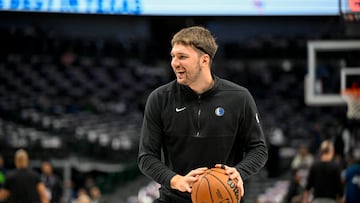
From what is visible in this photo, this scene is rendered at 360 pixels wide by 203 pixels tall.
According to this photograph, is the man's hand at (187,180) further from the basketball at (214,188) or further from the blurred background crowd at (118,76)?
the blurred background crowd at (118,76)

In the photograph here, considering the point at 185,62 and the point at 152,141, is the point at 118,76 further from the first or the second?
the point at 185,62

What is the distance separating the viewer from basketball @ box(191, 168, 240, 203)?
153 inches

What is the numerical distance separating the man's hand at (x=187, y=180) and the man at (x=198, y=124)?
0.14 metres

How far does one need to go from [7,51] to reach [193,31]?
2511cm

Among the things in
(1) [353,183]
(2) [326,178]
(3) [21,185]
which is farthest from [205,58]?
(1) [353,183]

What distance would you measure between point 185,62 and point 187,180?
0.65m

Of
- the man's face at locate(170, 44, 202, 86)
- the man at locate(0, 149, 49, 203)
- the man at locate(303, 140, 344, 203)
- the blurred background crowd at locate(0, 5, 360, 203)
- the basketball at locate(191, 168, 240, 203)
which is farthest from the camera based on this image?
the blurred background crowd at locate(0, 5, 360, 203)

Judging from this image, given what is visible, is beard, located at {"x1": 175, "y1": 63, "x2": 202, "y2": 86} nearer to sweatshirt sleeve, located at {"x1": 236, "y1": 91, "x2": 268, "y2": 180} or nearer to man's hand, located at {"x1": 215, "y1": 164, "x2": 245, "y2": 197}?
sweatshirt sleeve, located at {"x1": 236, "y1": 91, "x2": 268, "y2": 180}

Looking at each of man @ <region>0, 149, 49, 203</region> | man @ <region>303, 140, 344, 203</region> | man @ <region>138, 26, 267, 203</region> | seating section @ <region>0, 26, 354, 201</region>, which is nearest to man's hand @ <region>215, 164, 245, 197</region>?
man @ <region>138, 26, 267, 203</region>

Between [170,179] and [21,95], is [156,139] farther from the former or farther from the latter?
[21,95]

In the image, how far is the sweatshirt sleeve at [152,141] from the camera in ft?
13.6

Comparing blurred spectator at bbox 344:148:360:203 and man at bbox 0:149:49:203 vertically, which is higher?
man at bbox 0:149:49:203

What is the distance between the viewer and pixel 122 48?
29.3 meters

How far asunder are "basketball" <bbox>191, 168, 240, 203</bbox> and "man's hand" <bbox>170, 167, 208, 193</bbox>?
0.02 m
